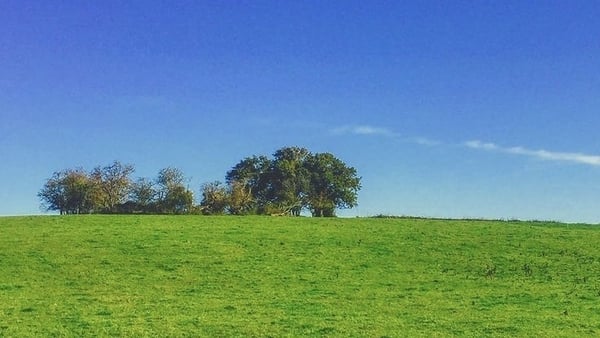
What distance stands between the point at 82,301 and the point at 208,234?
2093 centimetres

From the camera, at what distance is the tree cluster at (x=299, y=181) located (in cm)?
9419

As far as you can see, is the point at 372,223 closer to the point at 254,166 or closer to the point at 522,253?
the point at 522,253

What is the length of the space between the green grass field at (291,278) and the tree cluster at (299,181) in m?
33.6

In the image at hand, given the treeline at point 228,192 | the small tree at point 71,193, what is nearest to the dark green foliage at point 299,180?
the treeline at point 228,192

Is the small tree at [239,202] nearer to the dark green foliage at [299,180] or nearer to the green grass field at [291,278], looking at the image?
the dark green foliage at [299,180]

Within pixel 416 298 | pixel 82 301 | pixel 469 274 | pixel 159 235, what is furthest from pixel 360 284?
pixel 159 235

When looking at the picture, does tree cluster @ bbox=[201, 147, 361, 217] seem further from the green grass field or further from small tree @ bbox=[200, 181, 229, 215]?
the green grass field

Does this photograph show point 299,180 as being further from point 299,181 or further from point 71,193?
point 71,193

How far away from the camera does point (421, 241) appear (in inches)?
1884

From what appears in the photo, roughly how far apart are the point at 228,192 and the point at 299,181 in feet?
61.9

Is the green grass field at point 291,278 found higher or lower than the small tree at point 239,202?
lower

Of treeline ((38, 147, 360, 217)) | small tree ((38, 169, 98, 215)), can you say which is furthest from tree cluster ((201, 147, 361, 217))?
small tree ((38, 169, 98, 215))

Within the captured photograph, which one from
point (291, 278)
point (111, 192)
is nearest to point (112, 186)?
point (111, 192)

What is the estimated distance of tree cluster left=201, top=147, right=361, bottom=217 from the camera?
94.2 meters
